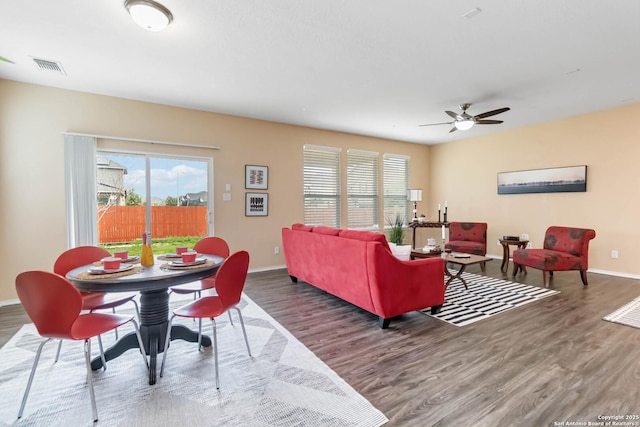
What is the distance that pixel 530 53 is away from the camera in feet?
10.2

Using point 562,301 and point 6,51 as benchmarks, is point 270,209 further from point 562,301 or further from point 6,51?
point 562,301

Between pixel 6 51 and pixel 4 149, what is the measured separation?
4.28ft

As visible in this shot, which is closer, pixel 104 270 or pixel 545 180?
Answer: pixel 104 270

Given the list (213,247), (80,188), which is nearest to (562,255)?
(213,247)

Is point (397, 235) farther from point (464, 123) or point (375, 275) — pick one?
point (375, 275)

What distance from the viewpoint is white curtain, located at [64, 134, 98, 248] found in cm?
397

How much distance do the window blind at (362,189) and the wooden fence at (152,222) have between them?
321 cm

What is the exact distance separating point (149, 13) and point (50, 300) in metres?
2.17

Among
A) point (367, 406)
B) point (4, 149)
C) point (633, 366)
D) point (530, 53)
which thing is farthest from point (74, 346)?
point (530, 53)

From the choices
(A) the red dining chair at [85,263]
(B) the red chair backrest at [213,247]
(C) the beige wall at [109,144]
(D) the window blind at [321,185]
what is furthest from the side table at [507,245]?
(A) the red dining chair at [85,263]

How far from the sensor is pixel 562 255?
172 inches

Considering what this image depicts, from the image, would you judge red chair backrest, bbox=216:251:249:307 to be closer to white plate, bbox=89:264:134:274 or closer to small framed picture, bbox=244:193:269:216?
white plate, bbox=89:264:134:274

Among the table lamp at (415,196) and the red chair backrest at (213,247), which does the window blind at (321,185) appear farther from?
the red chair backrest at (213,247)

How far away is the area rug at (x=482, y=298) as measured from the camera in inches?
127
